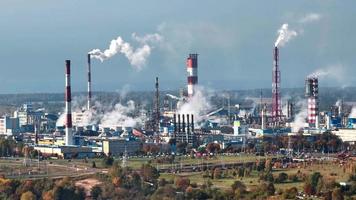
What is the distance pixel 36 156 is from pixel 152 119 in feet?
35.1

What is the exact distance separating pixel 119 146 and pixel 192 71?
11488mm

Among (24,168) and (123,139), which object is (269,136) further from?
(24,168)

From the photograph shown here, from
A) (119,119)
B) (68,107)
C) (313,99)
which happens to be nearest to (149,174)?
(68,107)

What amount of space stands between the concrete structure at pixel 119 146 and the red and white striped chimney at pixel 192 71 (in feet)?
34.3

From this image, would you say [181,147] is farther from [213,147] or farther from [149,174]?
[149,174]

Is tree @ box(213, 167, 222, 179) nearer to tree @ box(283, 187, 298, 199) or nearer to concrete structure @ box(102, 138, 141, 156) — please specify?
tree @ box(283, 187, 298, 199)

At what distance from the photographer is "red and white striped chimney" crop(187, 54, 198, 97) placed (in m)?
41.6

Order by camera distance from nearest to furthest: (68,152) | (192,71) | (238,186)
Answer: (238,186) < (68,152) < (192,71)

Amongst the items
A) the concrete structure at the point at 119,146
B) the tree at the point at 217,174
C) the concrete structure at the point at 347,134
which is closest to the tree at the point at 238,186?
the tree at the point at 217,174

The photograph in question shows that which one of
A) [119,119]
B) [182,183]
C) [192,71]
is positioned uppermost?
[192,71]

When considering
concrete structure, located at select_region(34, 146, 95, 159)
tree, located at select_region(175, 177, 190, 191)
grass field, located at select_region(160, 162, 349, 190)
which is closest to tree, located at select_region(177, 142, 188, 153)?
concrete structure, located at select_region(34, 146, 95, 159)

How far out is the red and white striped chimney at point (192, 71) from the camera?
137ft

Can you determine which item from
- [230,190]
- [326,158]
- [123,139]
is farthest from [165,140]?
[230,190]

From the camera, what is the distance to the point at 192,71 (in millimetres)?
41812
